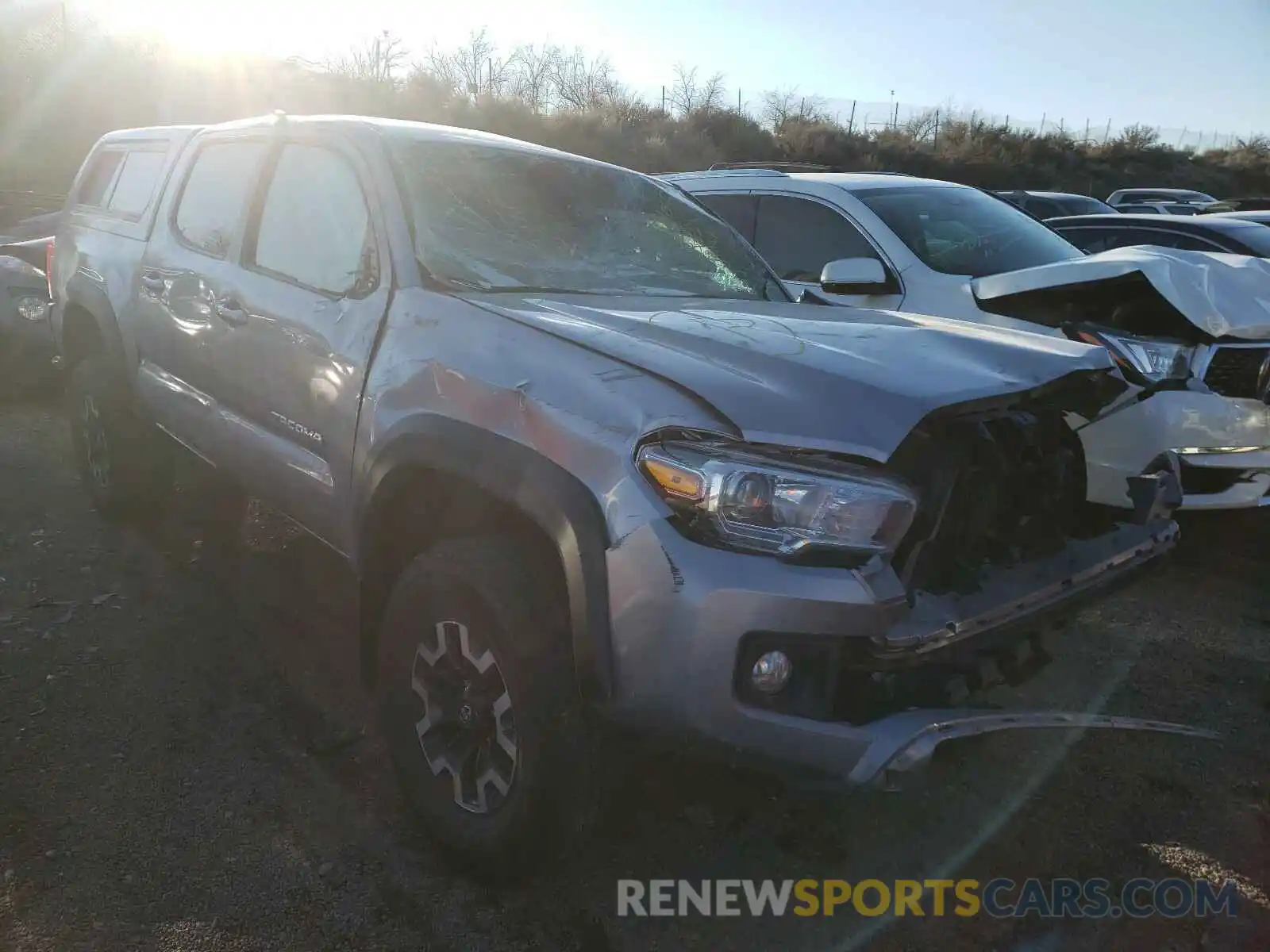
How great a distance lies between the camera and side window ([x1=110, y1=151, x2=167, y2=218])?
14.6ft

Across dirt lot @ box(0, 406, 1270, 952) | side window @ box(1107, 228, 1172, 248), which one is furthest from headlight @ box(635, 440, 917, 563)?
side window @ box(1107, 228, 1172, 248)

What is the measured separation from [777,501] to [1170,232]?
6.92m

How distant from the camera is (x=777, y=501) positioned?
6.47 ft

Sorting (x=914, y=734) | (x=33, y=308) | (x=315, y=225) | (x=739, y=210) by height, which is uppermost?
(x=739, y=210)

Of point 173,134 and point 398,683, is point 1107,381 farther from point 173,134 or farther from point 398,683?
point 173,134

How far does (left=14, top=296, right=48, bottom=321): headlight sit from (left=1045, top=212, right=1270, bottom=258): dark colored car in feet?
25.8

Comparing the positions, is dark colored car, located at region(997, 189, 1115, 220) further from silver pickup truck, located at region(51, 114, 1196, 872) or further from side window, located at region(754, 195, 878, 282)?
silver pickup truck, located at region(51, 114, 1196, 872)

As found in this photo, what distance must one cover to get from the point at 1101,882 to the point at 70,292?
501 cm

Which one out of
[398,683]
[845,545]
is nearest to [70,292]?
[398,683]

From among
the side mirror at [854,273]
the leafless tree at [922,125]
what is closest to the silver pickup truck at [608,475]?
the side mirror at [854,273]

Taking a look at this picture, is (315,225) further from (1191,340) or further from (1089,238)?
(1089,238)

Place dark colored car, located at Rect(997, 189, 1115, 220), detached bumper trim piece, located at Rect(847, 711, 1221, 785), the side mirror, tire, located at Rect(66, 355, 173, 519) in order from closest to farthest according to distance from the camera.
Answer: detached bumper trim piece, located at Rect(847, 711, 1221, 785), tire, located at Rect(66, 355, 173, 519), the side mirror, dark colored car, located at Rect(997, 189, 1115, 220)

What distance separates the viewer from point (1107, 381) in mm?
2588

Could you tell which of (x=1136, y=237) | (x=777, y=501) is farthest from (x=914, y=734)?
(x=1136, y=237)
